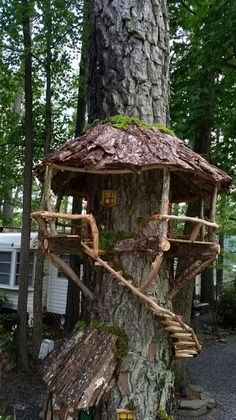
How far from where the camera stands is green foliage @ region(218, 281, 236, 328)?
47.7ft

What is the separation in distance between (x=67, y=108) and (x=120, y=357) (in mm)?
9816

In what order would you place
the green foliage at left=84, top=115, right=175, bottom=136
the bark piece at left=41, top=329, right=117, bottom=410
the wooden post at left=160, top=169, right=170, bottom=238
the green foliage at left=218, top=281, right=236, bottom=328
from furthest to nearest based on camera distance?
the green foliage at left=218, top=281, right=236, bottom=328, the green foliage at left=84, top=115, right=175, bottom=136, the wooden post at left=160, top=169, right=170, bottom=238, the bark piece at left=41, top=329, right=117, bottom=410

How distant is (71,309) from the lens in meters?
10.8

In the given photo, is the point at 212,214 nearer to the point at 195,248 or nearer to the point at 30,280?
the point at 195,248

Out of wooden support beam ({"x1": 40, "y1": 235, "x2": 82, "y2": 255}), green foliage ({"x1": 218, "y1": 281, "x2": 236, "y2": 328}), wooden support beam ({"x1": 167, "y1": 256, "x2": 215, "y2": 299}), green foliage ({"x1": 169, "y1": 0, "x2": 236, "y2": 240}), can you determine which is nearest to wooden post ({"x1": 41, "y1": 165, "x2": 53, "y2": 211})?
wooden support beam ({"x1": 40, "y1": 235, "x2": 82, "y2": 255})

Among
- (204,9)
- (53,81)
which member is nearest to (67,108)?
(53,81)

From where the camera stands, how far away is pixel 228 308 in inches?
575

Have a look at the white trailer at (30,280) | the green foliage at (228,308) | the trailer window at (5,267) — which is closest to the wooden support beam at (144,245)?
the white trailer at (30,280)

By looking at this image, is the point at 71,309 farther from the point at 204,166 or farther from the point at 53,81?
the point at 204,166

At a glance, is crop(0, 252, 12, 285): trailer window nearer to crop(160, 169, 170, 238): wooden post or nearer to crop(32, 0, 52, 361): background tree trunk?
crop(32, 0, 52, 361): background tree trunk

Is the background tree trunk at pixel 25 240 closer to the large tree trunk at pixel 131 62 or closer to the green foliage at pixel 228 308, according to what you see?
the large tree trunk at pixel 131 62

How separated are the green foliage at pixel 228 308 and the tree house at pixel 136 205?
40.0 ft

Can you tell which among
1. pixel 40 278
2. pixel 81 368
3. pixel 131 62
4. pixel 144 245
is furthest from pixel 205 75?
pixel 81 368

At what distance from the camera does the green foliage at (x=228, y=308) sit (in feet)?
47.7
